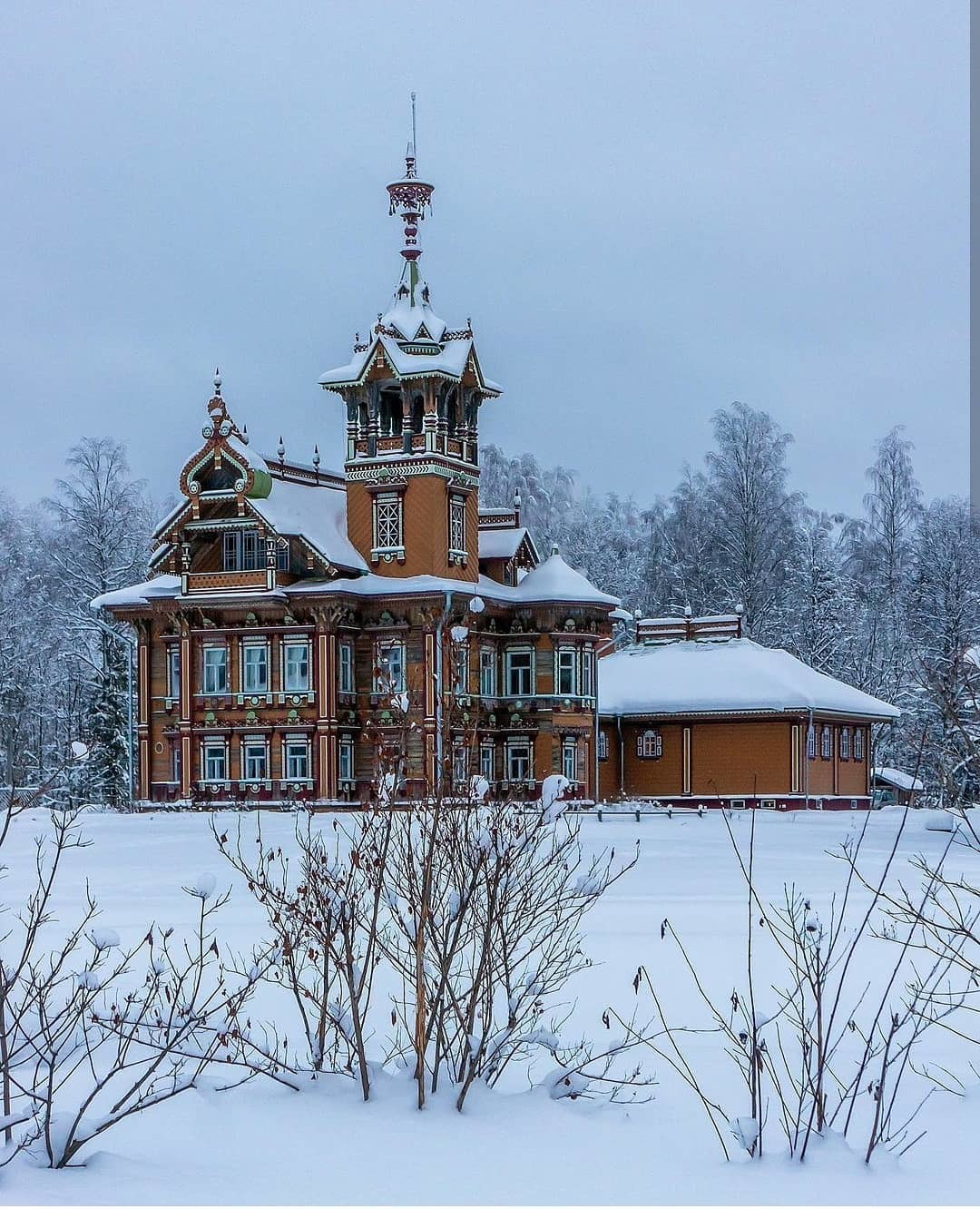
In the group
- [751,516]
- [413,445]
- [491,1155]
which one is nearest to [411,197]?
[413,445]

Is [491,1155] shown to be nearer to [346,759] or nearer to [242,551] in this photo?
[346,759]

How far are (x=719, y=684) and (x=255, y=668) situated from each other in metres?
11.7

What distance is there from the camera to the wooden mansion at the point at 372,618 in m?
40.7

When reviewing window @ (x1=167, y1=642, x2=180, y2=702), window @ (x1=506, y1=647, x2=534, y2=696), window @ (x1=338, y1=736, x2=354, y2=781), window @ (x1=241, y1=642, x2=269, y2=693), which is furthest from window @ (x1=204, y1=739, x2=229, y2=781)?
window @ (x1=506, y1=647, x2=534, y2=696)

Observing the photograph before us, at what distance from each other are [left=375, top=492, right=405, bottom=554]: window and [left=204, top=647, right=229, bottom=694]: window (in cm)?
431

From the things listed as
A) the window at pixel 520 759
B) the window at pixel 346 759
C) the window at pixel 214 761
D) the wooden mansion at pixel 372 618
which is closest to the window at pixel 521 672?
the wooden mansion at pixel 372 618

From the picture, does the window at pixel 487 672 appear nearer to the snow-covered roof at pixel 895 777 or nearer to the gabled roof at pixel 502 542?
the gabled roof at pixel 502 542

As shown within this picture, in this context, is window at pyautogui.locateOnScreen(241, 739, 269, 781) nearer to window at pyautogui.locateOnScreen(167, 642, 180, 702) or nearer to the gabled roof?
window at pyautogui.locateOnScreen(167, 642, 180, 702)

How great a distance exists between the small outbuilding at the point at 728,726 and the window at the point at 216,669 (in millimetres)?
9741

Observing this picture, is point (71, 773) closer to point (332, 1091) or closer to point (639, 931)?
point (639, 931)

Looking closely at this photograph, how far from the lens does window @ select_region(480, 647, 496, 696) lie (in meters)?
42.5

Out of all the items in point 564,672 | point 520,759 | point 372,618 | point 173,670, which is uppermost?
point 372,618

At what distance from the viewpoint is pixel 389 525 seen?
1638 inches

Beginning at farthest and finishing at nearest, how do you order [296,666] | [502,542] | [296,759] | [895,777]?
1. [895,777]
2. [502,542]
3. [296,666]
4. [296,759]
